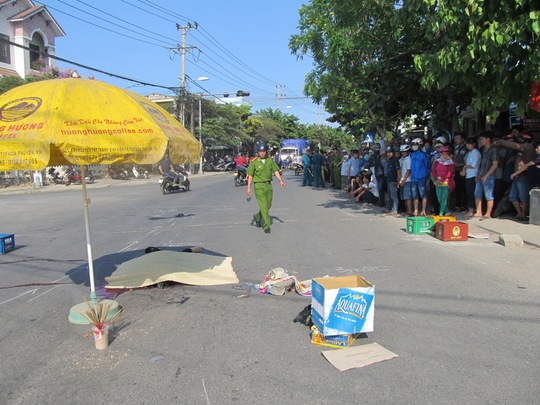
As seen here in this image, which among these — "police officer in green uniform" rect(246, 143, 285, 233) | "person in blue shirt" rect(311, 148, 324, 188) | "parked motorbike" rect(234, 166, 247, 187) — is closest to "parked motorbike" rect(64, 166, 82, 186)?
"parked motorbike" rect(234, 166, 247, 187)

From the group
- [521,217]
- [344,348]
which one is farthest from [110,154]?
[521,217]

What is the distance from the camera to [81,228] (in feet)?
35.6

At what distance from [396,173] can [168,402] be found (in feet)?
30.7

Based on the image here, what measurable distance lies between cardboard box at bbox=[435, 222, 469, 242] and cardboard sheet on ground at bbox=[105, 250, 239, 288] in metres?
4.15

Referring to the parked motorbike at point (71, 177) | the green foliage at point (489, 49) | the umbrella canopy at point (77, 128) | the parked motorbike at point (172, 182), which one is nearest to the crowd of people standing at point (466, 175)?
the green foliage at point (489, 49)

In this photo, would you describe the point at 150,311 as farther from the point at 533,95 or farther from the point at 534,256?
the point at 533,95

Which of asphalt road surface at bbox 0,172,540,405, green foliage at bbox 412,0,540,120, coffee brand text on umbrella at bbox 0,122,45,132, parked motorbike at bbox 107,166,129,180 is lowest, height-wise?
asphalt road surface at bbox 0,172,540,405

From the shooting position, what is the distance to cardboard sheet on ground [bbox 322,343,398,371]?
3539 mm

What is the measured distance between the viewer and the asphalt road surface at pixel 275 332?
321cm

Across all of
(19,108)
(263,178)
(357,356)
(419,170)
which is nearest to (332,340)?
(357,356)

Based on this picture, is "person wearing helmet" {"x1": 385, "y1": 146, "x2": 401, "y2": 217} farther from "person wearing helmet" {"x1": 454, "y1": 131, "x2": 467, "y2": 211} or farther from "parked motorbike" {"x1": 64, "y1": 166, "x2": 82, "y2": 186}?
"parked motorbike" {"x1": 64, "y1": 166, "x2": 82, "y2": 186}

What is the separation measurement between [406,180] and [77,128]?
844 cm

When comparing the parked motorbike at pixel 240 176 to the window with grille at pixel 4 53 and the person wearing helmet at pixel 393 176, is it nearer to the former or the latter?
the person wearing helmet at pixel 393 176

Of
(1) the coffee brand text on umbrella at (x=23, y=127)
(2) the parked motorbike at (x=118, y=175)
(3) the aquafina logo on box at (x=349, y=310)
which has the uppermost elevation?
(1) the coffee brand text on umbrella at (x=23, y=127)
